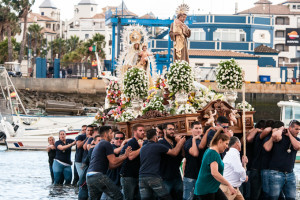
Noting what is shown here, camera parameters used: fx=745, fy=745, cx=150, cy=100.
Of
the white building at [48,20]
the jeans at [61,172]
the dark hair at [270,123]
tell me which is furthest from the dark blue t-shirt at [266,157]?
the white building at [48,20]

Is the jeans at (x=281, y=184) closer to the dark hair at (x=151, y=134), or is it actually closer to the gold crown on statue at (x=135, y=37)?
the dark hair at (x=151, y=134)

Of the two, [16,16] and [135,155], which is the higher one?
[16,16]

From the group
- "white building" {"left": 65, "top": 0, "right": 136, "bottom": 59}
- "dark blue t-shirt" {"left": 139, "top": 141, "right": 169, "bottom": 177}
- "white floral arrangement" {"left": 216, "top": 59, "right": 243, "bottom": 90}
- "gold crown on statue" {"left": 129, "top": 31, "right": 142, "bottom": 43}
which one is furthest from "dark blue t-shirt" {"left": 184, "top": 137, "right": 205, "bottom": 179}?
"white building" {"left": 65, "top": 0, "right": 136, "bottom": 59}

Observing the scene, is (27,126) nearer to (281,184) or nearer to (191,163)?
(281,184)

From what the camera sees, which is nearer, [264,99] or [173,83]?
[173,83]

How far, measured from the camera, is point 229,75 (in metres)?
18.0

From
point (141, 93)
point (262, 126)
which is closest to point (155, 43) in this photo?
point (141, 93)

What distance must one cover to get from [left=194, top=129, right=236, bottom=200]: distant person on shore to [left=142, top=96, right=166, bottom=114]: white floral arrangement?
22.2 ft

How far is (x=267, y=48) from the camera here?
86.5 metres

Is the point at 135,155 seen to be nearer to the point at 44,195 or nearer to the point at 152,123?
the point at 152,123

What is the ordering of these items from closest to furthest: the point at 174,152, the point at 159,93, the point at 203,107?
the point at 174,152 → the point at 203,107 → the point at 159,93

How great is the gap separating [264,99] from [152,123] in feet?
203

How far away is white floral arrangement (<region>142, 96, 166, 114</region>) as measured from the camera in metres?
18.1

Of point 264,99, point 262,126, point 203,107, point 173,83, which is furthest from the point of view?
point 264,99
